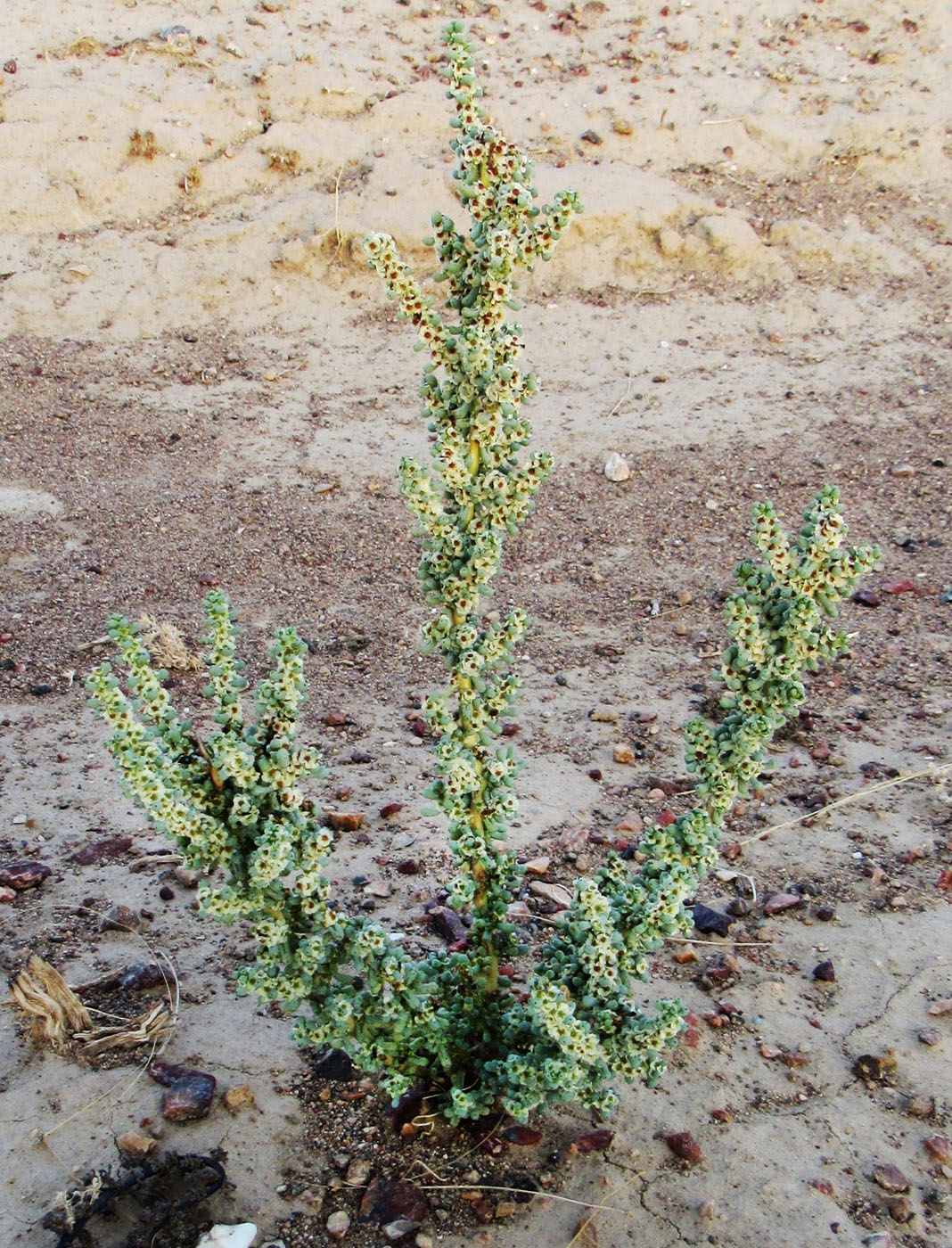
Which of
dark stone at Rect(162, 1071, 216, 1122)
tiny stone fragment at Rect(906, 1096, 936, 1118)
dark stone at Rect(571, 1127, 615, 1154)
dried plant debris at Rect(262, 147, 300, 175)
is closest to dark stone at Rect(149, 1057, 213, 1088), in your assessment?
dark stone at Rect(162, 1071, 216, 1122)

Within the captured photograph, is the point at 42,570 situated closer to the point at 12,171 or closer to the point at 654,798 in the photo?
the point at 654,798

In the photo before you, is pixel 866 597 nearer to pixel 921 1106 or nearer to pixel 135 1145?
pixel 921 1106

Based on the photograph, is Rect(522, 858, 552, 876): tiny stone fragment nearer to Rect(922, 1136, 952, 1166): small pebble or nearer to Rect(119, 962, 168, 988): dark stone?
Rect(119, 962, 168, 988): dark stone

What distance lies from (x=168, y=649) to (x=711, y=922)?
2919 millimetres

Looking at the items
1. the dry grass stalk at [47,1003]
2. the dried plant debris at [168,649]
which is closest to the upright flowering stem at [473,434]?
the dry grass stalk at [47,1003]

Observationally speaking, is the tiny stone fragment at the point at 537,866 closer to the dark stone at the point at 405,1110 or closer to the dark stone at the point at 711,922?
the dark stone at the point at 711,922

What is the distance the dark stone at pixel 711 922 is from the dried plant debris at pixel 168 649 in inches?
106

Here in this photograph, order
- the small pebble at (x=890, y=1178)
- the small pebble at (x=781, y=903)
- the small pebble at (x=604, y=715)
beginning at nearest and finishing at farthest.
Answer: the small pebble at (x=890, y=1178), the small pebble at (x=781, y=903), the small pebble at (x=604, y=715)

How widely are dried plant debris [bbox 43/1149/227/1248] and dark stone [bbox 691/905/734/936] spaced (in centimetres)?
176

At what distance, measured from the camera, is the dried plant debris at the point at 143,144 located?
921cm

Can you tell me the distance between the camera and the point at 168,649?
5.43 meters

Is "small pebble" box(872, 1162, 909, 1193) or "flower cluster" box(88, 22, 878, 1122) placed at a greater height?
"flower cluster" box(88, 22, 878, 1122)

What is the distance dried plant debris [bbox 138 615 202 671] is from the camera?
543 centimetres

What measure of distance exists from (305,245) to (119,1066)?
7.04m
